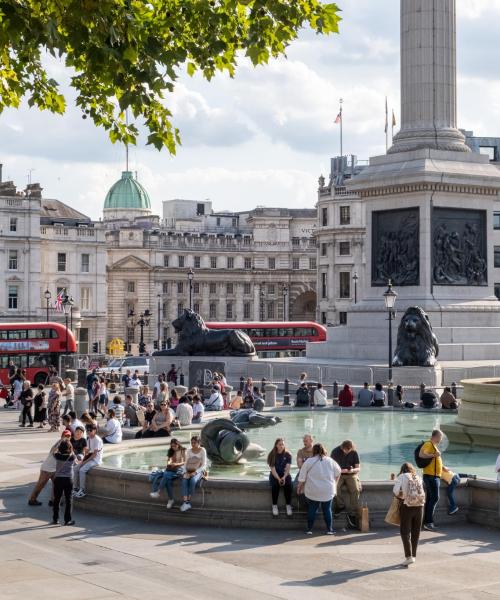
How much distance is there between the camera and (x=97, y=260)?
110m

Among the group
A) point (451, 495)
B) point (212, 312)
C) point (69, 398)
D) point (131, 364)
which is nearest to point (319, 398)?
point (69, 398)

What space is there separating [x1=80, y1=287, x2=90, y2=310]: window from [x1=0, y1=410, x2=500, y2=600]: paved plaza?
90.7 meters

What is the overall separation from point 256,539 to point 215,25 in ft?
23.1

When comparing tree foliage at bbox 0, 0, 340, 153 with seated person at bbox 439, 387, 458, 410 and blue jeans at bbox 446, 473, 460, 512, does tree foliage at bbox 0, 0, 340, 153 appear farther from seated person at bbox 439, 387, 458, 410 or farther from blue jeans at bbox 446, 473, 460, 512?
seated person at bbox 439, 387, 458, 410

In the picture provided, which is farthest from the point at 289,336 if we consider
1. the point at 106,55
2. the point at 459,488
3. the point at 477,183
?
the point at 106,55

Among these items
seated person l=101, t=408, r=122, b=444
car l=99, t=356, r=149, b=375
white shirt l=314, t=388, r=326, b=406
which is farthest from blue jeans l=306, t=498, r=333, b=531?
car l=99, t=356, r=149, b=375

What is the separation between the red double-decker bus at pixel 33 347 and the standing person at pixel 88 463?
116 ft

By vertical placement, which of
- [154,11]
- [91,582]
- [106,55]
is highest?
[154,11]

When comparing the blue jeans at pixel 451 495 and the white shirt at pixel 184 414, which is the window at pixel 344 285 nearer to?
the white shirt at pixel 184 414

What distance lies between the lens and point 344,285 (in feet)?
363

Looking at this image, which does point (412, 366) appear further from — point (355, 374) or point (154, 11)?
point (154, 11)

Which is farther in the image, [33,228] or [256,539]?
[33,228]

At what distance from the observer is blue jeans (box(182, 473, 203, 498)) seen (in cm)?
1814

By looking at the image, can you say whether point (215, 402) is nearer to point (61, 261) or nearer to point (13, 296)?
point (13, 296)
